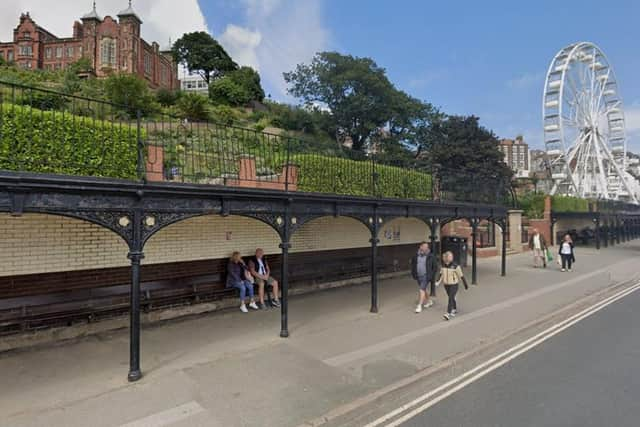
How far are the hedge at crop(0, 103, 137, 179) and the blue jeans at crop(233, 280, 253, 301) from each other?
362cm

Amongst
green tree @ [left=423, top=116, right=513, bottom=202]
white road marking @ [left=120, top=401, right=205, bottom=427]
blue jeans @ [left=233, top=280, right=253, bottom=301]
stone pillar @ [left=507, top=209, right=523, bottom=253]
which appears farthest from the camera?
green tree @ [left=423, top=116, right=513, bottom=202]

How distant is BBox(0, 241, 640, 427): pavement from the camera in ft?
14.6

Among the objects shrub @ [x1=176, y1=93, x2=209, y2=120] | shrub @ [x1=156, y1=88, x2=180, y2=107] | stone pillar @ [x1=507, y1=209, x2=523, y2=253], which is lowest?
stone pillar @ [x1=507, y1=209, x2=523, y2=253]

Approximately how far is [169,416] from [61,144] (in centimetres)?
427

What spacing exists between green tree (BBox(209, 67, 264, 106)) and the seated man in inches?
1755

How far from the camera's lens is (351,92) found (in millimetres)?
47625

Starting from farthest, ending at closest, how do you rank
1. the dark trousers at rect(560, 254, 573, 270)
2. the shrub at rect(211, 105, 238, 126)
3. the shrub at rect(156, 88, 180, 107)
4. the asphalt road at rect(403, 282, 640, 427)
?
the shrub at rect(156, 88, 180, 107)
the shrub at rect(211, 105, 238, 126)
the dark trousers at rect(560, 254, 573, 270)
the asphalt road at rect(403, 282, 640, 427)

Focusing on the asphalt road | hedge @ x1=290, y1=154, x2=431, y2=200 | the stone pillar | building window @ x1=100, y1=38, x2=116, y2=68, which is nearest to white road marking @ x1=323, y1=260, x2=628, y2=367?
the asphalt road

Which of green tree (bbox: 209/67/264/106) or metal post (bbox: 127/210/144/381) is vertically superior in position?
green tree (bbox: 209/67/264/106)

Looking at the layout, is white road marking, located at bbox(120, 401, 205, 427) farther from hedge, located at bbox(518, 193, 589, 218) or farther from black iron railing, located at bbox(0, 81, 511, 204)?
hedge, located at bbox(518, 193, 589, 218)

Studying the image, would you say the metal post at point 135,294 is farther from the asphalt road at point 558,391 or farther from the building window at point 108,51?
the building window at point 108,51

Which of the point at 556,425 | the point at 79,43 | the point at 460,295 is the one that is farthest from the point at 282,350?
the point at 79,43

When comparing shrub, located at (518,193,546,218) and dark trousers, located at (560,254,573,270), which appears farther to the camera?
shrub, located at (518,193,546,218)

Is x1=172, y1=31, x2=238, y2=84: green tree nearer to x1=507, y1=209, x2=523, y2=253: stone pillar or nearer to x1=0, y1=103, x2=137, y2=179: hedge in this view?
x1=507, y1=209, x2=523, y2=253: stone pillar
